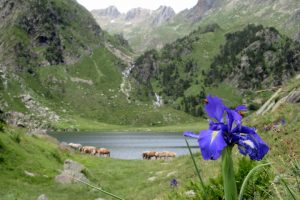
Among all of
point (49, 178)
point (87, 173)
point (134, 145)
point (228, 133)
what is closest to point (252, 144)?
point (228, 133)

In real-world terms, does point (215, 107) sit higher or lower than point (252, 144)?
higher

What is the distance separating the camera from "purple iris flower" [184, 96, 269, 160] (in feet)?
8.34

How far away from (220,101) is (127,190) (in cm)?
2441

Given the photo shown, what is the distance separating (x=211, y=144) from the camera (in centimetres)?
247

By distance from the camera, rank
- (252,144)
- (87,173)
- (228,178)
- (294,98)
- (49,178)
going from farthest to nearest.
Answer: (87,173)
(49,178)
(294,98)
(252,144)
(228,178)

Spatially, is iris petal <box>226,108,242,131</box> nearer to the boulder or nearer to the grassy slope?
the grassy slope

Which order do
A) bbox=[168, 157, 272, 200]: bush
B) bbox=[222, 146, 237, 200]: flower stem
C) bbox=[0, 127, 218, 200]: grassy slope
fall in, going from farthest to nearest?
bbox=[0, 127, 218, 200]: grassy slope < bbox=[168, 157, 272, 200]: bush < bbox=[222, 146, 237, 200]: flower stem

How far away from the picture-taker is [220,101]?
276 centimetres

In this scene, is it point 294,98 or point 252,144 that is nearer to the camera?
point 252,144

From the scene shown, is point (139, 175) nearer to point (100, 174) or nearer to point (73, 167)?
point (100, 174)

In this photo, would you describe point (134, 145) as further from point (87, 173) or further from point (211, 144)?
point (211, 144)

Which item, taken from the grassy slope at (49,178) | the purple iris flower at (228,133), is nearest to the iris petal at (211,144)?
the purple iris flower at (228,133)

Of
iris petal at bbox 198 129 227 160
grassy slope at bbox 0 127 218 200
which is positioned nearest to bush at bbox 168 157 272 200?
iris petal at bbox 198 129 227 160

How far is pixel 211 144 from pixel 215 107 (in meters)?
0.35
